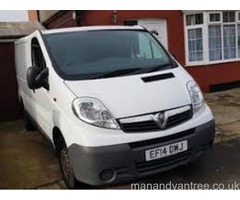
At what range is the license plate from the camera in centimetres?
380

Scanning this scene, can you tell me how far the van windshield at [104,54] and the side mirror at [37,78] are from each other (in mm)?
239

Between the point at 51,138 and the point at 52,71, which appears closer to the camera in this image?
the point at 52,71

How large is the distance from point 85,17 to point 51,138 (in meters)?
5.88

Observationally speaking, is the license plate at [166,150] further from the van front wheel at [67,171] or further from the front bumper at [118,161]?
the van front wheel at [67,171]

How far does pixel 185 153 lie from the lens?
13.3ft

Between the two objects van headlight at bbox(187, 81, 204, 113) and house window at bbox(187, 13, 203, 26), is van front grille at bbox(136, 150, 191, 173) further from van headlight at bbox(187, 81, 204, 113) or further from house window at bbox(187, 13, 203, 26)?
house window at bbox(187, 13, 203, 26)

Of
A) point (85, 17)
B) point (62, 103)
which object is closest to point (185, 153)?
point (62, 103)

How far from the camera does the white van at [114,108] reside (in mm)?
3736

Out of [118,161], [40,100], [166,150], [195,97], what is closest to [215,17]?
[195,97]

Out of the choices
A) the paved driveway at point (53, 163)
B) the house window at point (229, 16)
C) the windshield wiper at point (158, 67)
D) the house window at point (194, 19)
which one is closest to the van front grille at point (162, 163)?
the paved driveway at point (53, 163)

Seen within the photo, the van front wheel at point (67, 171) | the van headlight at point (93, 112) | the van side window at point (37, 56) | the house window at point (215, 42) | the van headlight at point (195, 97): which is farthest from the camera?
the house window at point (215, 42)

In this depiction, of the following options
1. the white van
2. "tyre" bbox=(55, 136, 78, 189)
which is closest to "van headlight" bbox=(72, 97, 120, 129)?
the white van

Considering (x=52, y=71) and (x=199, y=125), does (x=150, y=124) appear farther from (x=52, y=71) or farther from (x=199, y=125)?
(x=52, y=71)

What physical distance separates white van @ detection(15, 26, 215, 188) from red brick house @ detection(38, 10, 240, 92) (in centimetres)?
554
